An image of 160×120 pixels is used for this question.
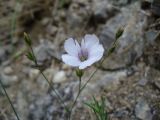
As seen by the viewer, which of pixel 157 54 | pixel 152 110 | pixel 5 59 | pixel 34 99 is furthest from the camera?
pixel 5 59

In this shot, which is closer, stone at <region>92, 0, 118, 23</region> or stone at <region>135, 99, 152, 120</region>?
stone at <region>135, 99, 152, 120</region>

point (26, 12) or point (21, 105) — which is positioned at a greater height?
point (26, 12)

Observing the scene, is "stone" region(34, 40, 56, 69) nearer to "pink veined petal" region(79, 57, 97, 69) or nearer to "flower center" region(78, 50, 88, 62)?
"flower center" region(78, 50, 88, 62)

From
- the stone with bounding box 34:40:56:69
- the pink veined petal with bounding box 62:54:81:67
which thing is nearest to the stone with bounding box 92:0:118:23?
the stone with bounding box 34:40:56:69

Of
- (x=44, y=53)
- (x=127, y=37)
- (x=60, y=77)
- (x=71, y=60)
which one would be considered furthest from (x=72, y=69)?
(x=71, y=60)

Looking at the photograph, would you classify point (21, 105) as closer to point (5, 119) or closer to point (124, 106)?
point (5, 119)

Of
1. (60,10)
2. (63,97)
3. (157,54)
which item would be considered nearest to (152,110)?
(157,54)

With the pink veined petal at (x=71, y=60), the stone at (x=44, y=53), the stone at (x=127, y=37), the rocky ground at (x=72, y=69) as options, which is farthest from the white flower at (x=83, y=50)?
the stone at (x=44, y=53)
